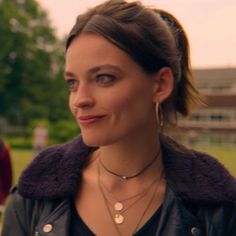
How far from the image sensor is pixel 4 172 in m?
4.79

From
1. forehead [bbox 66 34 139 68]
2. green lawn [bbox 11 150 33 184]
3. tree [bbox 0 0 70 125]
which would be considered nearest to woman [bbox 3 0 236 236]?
forehead [bbox 66 34 139 68]

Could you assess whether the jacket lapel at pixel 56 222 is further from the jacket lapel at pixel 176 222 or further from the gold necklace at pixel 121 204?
the jacket lapel at pixel 176 222

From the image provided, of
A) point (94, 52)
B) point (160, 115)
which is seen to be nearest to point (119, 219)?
point (160, 115)

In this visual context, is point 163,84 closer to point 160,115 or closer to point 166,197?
point 160,115

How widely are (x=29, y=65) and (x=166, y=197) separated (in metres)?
38.3

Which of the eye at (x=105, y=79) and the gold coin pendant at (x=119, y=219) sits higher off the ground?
the eye at (x=105, y=79)

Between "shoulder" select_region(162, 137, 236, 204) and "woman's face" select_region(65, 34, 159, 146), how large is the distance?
249 millimetres

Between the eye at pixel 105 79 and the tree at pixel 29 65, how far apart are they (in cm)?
3643

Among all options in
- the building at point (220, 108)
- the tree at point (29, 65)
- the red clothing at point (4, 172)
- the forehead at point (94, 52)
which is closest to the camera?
the forehead at point (94, 52)

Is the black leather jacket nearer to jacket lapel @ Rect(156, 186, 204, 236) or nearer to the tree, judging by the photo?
jacket lapel @ Rect(156, 186, 204, 236)

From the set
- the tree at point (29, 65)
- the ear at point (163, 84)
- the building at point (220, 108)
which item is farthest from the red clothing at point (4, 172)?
the building at point (220, 108)

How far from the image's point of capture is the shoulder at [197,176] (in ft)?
6.02

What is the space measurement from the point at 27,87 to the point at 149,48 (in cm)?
3838

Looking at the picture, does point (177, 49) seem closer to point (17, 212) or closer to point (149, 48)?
point (149, 48)
